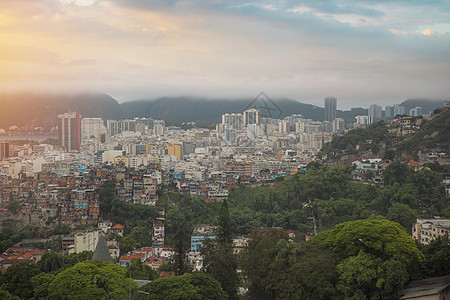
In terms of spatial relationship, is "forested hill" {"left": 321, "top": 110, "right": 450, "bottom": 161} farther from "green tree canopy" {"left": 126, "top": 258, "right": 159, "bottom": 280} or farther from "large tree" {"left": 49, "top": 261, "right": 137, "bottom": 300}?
"large tree" {"left": 49, "top": 261, "right": 137, "bottom": 300}

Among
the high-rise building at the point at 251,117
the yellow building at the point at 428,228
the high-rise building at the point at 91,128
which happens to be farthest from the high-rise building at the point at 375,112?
the yellow building at the point at 428,228

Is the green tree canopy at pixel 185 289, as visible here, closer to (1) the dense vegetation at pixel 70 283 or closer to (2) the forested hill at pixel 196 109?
(1) the dense vegetation at pixel 70 283

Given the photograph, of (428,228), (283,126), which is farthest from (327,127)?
(428,228)

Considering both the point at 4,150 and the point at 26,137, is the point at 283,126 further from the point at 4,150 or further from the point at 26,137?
the point at 4,150

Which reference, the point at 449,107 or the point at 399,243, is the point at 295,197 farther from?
the point at 399,243

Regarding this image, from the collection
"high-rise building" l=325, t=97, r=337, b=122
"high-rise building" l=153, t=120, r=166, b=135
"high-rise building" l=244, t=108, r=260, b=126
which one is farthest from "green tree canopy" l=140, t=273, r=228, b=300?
"high-rise building" l=325, t=97, r=337, b=122

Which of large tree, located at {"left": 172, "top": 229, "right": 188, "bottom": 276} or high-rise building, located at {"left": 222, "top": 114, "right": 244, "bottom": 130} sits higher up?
high-rise building, located at {"left": 222, "top": 114, "right": 244, "bottom": 130}
